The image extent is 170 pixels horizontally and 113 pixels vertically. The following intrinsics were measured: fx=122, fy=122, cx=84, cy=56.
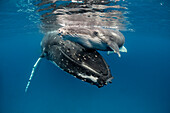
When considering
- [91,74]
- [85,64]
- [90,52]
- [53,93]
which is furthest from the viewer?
[53,93]

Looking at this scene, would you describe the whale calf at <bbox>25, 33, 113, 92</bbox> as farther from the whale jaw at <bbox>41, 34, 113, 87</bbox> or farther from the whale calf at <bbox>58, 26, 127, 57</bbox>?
the whale calf at <bbox>58, 26, 127, 57</bbox>

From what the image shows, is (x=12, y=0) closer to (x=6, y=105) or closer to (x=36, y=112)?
(x=36, y=112)

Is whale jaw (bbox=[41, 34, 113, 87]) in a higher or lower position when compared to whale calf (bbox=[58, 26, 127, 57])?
lower

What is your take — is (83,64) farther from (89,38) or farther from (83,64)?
(89,38)

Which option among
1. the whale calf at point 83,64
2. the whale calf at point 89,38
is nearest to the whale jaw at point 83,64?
the whale calf at point 83,64

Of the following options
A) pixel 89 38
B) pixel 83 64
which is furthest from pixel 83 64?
pixel 89 38

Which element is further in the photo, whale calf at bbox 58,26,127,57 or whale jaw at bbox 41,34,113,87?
whale calf at bbox 58,26,127,57

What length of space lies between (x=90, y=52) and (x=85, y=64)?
555mm

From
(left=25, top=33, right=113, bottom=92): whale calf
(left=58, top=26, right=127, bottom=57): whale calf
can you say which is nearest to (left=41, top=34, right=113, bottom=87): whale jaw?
(left=25, top=33, right=113, bottom=92): whale calf

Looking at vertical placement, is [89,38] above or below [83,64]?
above

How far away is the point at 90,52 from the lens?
3.47 m

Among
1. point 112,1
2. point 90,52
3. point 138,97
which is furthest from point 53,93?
point 90,52

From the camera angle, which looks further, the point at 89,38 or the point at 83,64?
the point at 89,38

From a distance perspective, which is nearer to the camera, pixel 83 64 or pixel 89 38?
pixel 83 64
